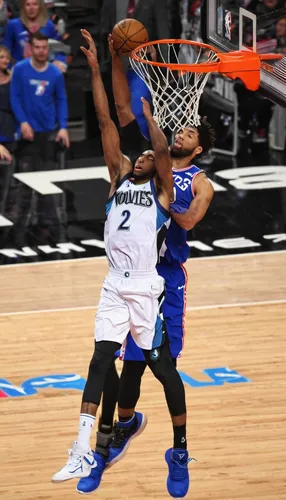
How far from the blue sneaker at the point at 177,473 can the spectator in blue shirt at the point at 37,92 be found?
873 cm

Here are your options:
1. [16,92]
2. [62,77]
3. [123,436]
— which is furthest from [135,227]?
[62,77]

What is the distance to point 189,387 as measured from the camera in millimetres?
9477

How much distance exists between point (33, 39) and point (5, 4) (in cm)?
74

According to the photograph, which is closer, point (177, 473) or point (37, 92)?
point (177, 473)

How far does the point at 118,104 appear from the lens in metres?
7.66

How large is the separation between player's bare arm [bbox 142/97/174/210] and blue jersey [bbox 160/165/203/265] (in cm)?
23

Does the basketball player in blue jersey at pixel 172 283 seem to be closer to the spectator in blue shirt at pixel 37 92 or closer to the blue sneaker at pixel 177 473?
the blue sneaker at pixel 177 473

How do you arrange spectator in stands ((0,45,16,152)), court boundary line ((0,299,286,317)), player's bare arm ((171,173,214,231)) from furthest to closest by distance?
spectator in stands ((0,45,16,152)) → court boundary line ((0,299,286,317)) → player's bare arm ((171,173,214,231))

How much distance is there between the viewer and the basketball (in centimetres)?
771

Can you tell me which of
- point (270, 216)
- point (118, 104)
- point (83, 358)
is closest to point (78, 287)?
point (83, 358)

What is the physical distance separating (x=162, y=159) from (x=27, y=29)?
895 centimetres

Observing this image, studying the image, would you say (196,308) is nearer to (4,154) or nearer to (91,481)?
(91,481)

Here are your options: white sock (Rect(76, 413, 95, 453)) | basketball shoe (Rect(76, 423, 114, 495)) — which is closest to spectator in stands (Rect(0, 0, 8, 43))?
basketball shoe (Rect(76, 423, 114, 495))

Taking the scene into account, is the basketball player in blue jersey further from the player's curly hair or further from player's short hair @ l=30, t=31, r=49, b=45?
player's short hair @ l=30, t=31, r=49, b=45
